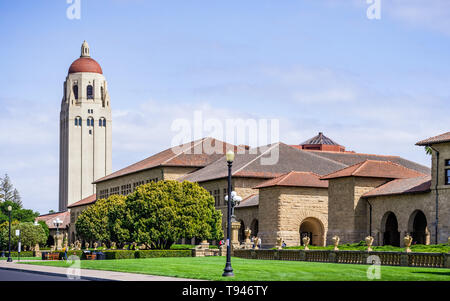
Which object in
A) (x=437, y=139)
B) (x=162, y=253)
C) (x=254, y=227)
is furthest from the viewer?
(x=254, y=227)

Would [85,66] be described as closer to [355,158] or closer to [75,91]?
[75,91]

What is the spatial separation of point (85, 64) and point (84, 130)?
13.6 meters

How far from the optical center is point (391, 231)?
197ft

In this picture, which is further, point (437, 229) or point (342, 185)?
point (342, 185)

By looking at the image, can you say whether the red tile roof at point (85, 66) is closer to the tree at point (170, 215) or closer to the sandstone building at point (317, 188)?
the sandstone building at point (317, 188)

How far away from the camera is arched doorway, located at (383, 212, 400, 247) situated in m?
59.7

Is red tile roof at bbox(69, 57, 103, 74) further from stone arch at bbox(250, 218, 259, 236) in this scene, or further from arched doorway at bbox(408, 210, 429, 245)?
arched doorway at bbox(408, 210, 429, 245)

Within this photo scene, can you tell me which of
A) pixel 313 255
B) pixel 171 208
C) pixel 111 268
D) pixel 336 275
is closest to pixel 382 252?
pixel 313 255

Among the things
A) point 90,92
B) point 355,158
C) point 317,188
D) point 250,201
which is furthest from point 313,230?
point 90,92

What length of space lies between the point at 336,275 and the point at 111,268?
40.3ft

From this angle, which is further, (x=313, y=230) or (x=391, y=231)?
(x=313, y=230)
